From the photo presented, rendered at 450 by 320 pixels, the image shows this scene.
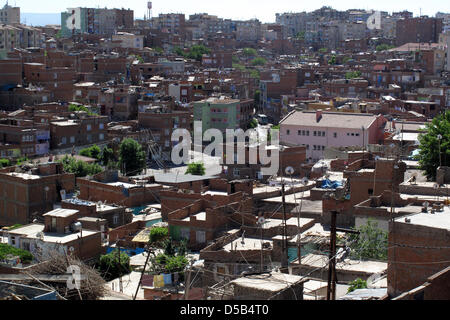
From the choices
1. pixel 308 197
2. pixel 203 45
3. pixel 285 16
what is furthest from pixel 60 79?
pixel 285 16

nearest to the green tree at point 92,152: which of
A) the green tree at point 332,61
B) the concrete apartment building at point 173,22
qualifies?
the green tree at point 332,61

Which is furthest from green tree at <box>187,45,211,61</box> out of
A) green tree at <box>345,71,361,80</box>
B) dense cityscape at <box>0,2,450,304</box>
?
green tree at <box>345,71,361,80</box>

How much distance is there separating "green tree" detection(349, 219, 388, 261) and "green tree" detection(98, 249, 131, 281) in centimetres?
430

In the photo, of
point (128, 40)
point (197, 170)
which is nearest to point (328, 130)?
point (197, 170)

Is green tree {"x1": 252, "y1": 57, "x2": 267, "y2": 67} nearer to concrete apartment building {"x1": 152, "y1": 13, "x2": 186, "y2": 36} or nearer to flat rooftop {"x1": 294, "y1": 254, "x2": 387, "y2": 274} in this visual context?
concrete apartment building {"x1": 152, "y1": 13, "x2": 186, "y2": 36}

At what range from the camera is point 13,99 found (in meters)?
39.0

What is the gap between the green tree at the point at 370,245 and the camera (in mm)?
12867

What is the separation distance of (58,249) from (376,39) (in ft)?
226

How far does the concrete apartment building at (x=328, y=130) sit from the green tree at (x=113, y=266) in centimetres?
1568

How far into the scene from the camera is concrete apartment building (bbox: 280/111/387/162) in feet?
99.1

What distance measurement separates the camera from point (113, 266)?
15.1m

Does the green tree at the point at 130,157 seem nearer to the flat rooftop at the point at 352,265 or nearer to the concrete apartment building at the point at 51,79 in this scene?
the concrete apartment building at the point at 51,79

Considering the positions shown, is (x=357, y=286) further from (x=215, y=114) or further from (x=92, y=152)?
(x=215, y=114)
